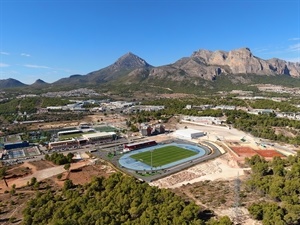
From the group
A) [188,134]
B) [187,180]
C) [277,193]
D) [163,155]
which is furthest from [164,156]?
[277,193]

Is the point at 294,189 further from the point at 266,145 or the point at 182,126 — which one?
the point at 182,126

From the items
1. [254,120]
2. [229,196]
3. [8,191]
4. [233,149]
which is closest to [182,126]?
[254,120]

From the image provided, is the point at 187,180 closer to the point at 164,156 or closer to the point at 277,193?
the point at 164,156

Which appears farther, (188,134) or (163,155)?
(188,134)

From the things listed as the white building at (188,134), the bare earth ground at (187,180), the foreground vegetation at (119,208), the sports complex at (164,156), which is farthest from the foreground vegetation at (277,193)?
the white building at (188,134)

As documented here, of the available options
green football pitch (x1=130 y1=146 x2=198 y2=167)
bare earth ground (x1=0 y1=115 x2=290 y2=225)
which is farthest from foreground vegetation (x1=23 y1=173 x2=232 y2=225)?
green football pitch (x1=130 y1=146 x2=198 y2=167)

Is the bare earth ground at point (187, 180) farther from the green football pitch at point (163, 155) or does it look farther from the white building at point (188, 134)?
the white building at point (188, 134)

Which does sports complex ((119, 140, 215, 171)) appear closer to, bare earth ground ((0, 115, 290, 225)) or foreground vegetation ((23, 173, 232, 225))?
bare earth ground ((0, 115, 290, 225))
